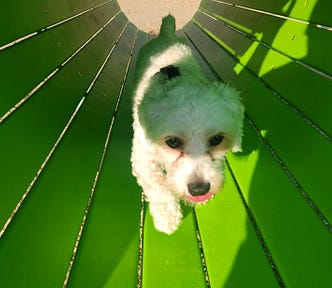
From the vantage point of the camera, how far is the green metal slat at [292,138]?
6.97 ft

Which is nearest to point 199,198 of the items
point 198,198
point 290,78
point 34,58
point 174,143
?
point 198,198

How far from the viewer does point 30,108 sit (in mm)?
2141

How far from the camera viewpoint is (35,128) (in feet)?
7.04

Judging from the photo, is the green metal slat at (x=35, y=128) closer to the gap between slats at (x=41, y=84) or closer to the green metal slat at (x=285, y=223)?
the gap between slats at (x=41, y=84)

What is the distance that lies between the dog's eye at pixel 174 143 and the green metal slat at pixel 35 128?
0.67 metres

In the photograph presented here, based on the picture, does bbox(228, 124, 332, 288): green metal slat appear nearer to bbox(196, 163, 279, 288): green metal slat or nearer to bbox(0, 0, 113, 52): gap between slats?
bbox(196, 163, 279, 288): green metal slat

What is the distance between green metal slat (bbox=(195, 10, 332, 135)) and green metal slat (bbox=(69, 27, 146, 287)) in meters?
1.21

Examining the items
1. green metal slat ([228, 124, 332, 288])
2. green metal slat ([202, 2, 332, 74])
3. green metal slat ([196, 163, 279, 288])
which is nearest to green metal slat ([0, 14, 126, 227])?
green metal slat ([196, 163, 279, 288])

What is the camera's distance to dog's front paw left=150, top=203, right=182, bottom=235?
2.47 meters

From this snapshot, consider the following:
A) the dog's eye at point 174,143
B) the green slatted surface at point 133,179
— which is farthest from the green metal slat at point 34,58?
the dog's eye at point 174,143

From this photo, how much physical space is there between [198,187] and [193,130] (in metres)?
0.31

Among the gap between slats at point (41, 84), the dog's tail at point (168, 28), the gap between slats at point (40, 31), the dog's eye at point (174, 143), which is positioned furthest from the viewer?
the dog's tail at point (168, 28)

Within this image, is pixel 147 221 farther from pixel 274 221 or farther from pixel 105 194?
pixel 274 221

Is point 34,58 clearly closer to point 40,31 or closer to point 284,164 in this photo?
point 40,31
